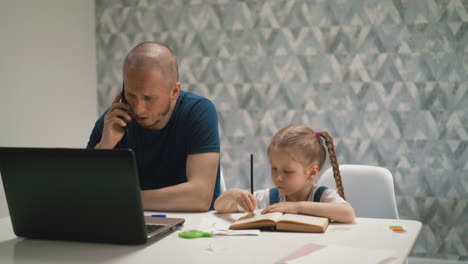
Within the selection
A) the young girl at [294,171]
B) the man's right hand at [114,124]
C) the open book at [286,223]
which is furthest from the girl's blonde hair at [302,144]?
the man's right hand at [114,124]

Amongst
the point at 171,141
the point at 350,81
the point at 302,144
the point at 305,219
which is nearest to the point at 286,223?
the point at 305,219

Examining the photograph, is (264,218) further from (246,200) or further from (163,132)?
(163,132)

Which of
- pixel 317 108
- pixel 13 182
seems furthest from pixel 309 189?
pixel 317 108

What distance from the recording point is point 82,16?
374cm

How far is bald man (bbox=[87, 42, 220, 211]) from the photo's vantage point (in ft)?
5.97

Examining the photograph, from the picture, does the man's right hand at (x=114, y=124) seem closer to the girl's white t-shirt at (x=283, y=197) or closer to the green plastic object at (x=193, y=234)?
the girl's white t-shirt at (x=283, y=197)

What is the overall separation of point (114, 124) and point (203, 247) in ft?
2.78

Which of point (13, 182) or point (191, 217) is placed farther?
point (191, 217)

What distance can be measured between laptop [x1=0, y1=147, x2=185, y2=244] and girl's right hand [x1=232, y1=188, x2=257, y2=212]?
0.32m

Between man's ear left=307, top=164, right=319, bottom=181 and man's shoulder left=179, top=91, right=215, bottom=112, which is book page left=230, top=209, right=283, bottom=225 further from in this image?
man's shoulder left=179, top=91, right=215, bottom=112

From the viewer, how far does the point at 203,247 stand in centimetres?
128

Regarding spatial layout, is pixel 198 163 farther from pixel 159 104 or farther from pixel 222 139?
pixel 222 139

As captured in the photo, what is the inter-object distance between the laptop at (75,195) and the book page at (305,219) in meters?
0.34

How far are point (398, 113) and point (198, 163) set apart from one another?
71.7 inches
